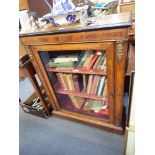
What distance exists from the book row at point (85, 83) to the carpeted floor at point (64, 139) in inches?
15.7

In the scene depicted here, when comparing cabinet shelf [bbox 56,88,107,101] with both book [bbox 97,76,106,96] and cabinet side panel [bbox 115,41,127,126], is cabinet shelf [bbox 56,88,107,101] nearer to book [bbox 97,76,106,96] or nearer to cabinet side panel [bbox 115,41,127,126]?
book [bbox 97,76,106,96]

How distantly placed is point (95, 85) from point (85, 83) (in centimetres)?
10

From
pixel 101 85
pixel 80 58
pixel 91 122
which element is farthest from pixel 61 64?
pixel 91 122

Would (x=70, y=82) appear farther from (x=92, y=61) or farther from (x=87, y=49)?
(x=87, y=49)

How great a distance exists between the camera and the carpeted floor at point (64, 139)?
4.68 feet

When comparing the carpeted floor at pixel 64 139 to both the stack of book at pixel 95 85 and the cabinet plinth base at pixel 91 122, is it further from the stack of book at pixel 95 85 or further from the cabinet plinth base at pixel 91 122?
the stack of book at pixel 95 85

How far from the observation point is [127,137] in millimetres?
1104

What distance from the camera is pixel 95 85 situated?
4.67 ft

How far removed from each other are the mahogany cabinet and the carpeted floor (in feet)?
0.25

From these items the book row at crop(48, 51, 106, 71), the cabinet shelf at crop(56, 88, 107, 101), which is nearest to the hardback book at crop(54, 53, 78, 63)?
the book row at crop(48, 51, 106, 71)

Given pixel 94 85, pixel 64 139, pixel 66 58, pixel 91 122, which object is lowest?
pixel 64 139

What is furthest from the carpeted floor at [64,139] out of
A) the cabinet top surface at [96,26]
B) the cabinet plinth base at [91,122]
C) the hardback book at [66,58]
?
the cabinet top surface at [96,26]

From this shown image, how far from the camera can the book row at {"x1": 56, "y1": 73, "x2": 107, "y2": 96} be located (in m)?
1.38
